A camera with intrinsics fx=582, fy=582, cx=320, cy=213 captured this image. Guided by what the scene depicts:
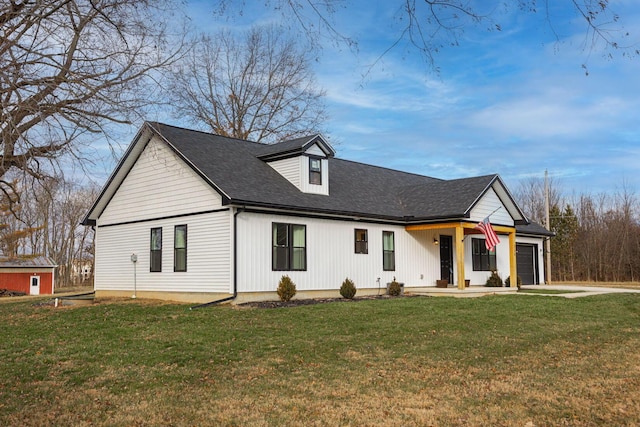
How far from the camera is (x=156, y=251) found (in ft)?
65.6

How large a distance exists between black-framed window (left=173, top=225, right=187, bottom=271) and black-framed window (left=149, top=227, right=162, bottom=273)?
94 cm

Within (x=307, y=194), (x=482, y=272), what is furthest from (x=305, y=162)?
(x=482, y=272)

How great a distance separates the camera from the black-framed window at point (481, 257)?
85.4ft

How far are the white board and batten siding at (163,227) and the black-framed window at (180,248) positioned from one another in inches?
6.1

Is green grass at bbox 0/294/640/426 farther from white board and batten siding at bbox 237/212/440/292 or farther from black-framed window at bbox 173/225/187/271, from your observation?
black-framed window at bbox 173/225/187/271

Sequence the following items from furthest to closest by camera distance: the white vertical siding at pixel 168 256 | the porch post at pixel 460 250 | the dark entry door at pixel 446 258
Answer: the dark entry door at pixel 446 258 < the porch post at pixel 460 250 < the white vertical siding at pixel 168 256

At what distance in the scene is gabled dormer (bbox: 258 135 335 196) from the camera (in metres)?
20.2

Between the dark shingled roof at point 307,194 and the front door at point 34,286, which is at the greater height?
the dark shingled roof at point 307,194

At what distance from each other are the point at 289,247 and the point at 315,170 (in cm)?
357

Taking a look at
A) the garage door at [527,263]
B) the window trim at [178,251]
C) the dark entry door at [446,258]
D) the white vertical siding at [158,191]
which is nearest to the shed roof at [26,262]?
the white vertical siding at [158,191]

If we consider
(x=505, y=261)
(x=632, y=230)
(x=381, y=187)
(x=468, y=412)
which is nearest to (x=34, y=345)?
(x=468, y=412)

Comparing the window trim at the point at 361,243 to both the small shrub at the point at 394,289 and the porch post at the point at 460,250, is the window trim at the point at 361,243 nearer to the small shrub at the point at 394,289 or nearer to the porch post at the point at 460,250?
the small shrub at the point at 394,289

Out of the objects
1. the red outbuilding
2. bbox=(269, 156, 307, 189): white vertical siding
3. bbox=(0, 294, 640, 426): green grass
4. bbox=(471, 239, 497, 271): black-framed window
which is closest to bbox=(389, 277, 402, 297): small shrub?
bbox=(269, 156, 307, 189): white vertical siding

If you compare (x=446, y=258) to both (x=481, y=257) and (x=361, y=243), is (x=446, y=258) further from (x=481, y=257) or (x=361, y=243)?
(x=361, y=243)
